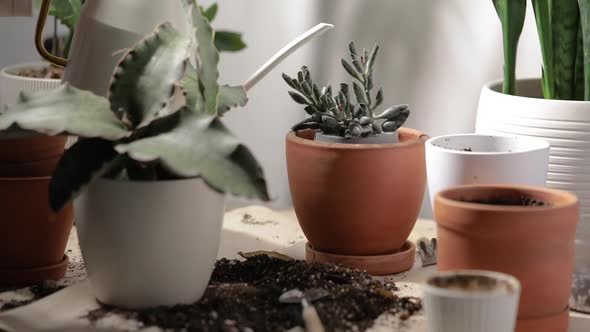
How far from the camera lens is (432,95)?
124cm

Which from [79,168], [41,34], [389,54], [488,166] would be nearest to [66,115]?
[79,168]

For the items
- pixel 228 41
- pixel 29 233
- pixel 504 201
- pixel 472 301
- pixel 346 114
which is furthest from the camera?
pixel 228 41

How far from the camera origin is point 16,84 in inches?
48.6

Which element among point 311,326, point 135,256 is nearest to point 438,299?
point 311,326

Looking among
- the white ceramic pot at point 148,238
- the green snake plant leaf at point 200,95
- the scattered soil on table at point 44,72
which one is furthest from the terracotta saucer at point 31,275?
the scattered soil on table at point 44,72

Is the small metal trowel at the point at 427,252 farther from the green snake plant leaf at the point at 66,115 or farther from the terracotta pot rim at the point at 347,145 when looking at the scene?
the green snake plant leaf at the point at 66,115

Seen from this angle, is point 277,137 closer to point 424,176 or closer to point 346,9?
point 346,9

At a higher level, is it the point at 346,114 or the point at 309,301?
the point at 346,114

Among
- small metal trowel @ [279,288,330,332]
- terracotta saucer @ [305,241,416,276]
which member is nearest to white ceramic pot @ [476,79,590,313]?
terracotta saucer @ [305,241,416,276]

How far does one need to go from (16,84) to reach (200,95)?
21.8 inches

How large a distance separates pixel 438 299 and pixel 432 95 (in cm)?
62

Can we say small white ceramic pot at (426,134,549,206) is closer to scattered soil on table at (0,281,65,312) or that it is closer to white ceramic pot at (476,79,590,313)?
white ceramic pot at (476,79,590,313)

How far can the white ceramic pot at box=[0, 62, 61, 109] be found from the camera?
47.3 inches

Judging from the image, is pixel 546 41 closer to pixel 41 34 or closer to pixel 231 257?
pixel 231 257
